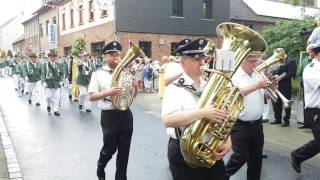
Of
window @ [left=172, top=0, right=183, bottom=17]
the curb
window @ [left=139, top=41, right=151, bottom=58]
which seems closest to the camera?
the curb

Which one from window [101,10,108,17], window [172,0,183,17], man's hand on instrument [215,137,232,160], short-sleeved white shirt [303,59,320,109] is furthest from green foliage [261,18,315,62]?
man's hand on instrument [215,137,232,160]

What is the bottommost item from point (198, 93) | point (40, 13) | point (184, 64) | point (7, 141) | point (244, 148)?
point (7, 141)

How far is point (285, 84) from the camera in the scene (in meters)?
11.4

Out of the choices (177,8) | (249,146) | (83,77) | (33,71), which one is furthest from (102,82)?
(177,8)

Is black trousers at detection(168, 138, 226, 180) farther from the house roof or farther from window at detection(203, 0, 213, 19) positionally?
the house roof

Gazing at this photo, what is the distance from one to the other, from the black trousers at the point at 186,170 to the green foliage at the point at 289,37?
13374mm

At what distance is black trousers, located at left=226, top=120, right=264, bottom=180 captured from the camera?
17.4ft

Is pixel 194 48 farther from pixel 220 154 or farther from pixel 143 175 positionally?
pixel 143 175

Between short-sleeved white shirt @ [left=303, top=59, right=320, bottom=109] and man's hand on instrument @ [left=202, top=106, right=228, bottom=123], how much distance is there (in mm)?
2978

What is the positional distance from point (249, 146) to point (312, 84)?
4.43 ft

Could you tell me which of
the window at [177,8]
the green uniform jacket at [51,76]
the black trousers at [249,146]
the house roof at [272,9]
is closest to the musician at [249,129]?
the black trousers at [249,146]

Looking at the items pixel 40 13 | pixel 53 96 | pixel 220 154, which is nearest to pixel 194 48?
pixel 220 154

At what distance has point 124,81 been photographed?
19.1 ft

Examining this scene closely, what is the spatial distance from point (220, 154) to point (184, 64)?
2.66 ft
